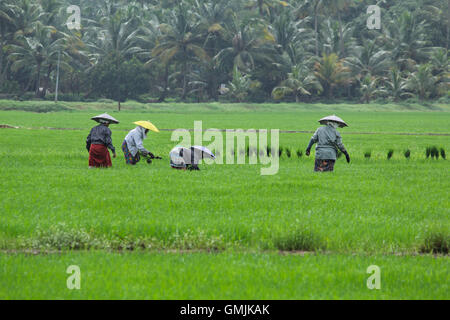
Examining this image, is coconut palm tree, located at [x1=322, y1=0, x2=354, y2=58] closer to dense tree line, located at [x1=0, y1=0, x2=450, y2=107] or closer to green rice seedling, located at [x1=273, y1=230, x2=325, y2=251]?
dense tree line, located at [x1=0, y1=0, x2=450, y2=107]

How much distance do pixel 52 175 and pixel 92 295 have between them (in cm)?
797

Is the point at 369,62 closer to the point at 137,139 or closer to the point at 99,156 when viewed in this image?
the point at 137,139

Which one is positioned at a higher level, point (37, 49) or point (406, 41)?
point (406, 41)

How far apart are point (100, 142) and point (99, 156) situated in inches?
18.3

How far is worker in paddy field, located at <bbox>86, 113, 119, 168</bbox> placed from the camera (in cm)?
1342

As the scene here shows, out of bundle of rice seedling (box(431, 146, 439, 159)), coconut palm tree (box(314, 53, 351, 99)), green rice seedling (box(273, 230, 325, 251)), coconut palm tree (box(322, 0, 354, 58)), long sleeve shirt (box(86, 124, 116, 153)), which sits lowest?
green rice seedling (box(273, 230, 325, 251))

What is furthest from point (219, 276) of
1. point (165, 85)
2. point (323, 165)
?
point (165, 85)

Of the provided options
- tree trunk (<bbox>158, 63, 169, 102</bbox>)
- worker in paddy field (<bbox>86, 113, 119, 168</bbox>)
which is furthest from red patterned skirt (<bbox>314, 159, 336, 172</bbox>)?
tree trunk (<bbox>158, 63, 169, 102</bbox>)

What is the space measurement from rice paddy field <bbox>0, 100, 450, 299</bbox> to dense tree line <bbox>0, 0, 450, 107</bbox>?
45.6 meters

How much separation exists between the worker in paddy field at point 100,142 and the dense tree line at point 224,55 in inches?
1706

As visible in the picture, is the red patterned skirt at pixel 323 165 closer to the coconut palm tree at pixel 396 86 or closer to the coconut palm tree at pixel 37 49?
the coconut palm tree at pixel 396 86

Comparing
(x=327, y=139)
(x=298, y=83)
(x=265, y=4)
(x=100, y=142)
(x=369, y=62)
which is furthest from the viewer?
(x=265, y=4)

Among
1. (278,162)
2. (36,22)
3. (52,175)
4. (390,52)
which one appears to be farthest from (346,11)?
(52,175)

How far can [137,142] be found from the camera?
14.1 m
